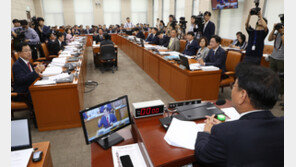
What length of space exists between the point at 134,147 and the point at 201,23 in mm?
5074

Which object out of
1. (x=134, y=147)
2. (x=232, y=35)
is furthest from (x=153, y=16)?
(x=134, y=147)

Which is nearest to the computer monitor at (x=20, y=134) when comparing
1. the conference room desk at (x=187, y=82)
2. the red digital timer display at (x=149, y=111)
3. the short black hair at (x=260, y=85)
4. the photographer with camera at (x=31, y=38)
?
the red digital timer display at (x=149, y=111)

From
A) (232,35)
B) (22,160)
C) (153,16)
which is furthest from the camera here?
(153,16)

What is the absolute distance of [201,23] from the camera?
5.60 meters

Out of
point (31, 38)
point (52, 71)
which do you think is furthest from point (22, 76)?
point (31, 38)

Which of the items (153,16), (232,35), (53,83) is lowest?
(53,83)

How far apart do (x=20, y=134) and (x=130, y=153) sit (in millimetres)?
731

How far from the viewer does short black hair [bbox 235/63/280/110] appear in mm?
915

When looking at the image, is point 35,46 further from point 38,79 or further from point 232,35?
point 232,35

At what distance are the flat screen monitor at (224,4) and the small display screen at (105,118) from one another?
6.50m

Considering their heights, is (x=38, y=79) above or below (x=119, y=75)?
above

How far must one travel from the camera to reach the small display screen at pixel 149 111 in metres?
1.46

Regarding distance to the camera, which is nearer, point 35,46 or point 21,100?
point 21,100

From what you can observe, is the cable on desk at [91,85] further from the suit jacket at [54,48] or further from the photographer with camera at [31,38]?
the photographer with camera at [31,38]
